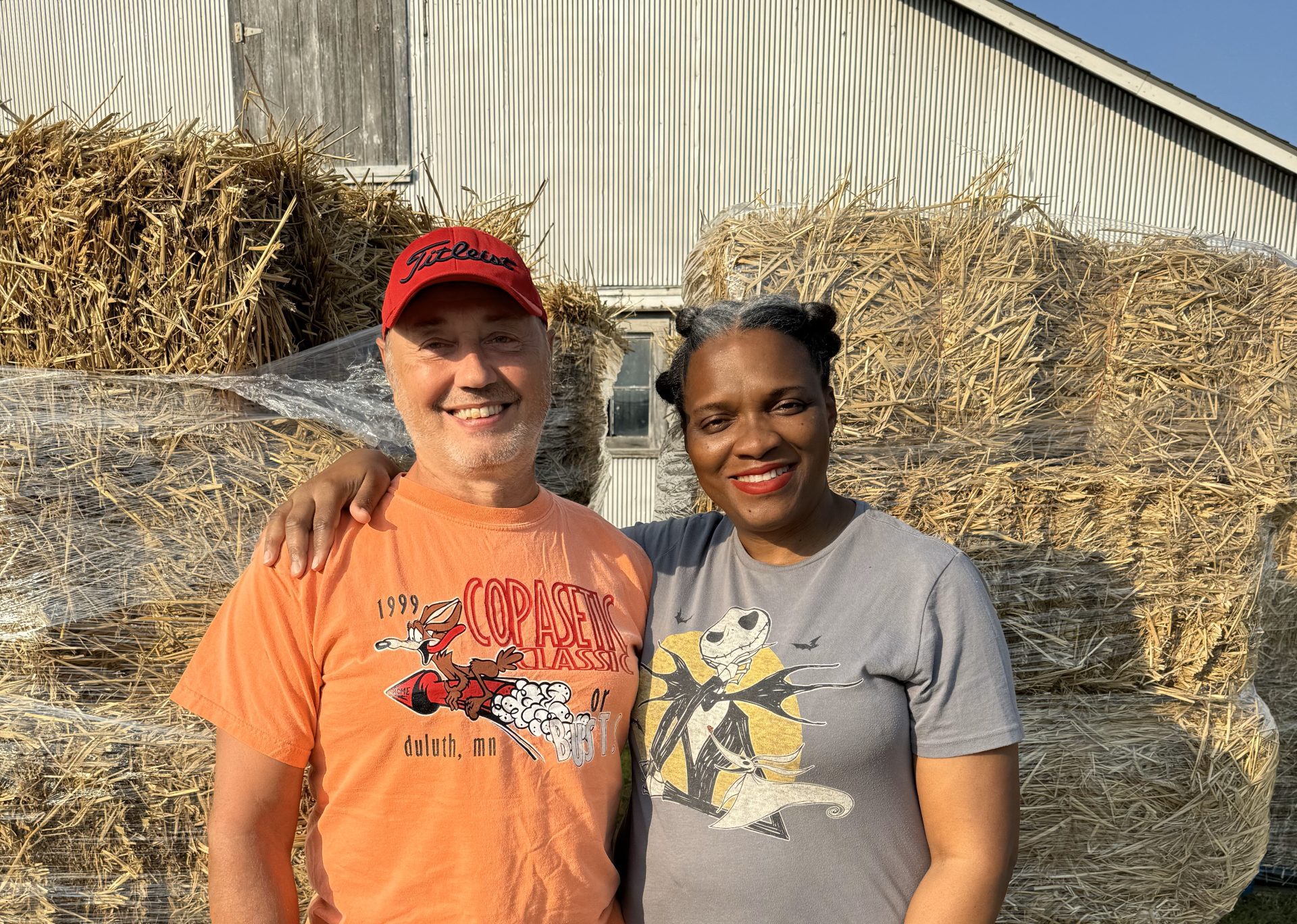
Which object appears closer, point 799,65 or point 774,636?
point 774,636

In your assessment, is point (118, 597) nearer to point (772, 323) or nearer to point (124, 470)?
Answer: point (124, 470)

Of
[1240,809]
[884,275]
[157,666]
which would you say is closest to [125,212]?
[157,666]

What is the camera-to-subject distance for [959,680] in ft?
5.15

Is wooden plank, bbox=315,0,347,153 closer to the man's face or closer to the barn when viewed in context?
the barn

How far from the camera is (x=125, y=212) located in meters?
2.20

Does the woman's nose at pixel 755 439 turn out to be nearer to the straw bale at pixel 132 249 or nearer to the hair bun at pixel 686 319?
the hair bun at pixel 686 319

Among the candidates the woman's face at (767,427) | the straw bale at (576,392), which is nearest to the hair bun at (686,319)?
the woman's face at (767,427)

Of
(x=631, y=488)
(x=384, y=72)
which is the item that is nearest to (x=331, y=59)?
(x=384, y=72)

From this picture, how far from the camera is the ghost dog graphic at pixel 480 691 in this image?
161cm

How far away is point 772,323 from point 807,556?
19.9 inches

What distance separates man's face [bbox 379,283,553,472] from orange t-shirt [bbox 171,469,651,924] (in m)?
0.20

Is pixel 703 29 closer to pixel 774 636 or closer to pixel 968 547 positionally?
pixel 968 547

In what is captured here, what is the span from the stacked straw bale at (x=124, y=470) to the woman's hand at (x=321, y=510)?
1.99 feet

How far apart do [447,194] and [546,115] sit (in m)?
1.43
